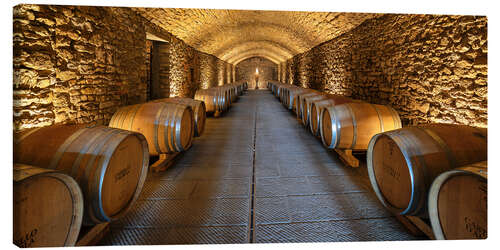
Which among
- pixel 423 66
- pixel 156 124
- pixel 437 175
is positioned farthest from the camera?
pixel 423 66

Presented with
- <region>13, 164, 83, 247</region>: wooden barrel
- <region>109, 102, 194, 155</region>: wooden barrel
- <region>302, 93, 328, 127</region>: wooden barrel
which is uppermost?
<region>302, 93, 328, 127</region>: wooden barrel

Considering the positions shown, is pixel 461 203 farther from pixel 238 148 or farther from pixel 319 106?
pixel 238 148

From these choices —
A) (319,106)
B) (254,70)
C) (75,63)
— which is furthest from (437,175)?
(254,70)

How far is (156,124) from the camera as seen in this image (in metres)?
2.74

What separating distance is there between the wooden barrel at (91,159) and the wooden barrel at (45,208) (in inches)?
5.4

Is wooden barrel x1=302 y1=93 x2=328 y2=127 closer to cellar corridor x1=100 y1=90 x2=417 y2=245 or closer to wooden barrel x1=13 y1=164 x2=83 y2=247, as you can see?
cellar corridor x1=100 y1=90 x2=417 y2=245

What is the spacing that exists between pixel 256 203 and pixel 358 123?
1586mm

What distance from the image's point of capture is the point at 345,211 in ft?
6.35

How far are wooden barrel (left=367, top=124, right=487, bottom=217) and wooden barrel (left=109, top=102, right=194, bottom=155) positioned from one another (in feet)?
7.13

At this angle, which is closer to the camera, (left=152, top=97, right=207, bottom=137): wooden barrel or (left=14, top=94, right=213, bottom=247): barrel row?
(left=14, top=94, right=213, bottom=247): barrel row

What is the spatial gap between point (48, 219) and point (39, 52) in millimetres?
2130

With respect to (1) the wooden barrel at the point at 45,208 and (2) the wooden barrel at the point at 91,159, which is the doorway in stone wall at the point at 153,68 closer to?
(2) the wooden barrel at the point at 91,159

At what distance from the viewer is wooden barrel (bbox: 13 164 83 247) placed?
1064 millimetres

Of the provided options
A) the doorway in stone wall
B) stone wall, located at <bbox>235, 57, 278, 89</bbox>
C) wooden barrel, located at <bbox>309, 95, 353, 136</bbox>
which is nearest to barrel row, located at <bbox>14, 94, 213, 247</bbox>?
wooden barrel, located at <bbox>309, 95, 353, 136</bbox>
